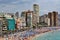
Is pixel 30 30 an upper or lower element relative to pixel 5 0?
lower

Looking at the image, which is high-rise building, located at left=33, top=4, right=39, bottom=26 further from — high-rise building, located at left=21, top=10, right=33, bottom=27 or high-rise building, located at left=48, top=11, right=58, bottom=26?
high-rise building, located at left=48, top=11, right=58, bottom=26

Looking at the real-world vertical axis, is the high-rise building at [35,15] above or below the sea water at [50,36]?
above

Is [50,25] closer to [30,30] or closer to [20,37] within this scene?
[30,30]

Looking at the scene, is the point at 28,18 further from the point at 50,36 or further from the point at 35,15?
the point at 50,36

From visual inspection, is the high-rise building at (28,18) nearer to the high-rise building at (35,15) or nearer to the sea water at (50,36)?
the high-rise building at (35,15)

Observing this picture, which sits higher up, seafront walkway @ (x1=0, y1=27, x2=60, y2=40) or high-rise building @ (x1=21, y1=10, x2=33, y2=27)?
high-rise building @ (x1=21, y1=10, x2=33, y2=27)

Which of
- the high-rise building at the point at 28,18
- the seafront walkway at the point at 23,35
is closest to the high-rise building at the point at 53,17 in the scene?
the seafront walkway at the point at 23,35

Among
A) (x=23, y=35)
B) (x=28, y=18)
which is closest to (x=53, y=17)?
(x=28, y=18)

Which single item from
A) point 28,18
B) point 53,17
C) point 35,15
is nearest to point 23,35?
point 28,18

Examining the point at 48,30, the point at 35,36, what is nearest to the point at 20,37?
the point at 35,36

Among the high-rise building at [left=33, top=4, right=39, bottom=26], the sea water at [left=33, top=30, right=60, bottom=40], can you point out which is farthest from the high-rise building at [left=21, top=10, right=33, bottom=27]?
the sea water at [left=33, top=30, right=60, bottom=40]

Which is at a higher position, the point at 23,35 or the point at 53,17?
the point at 53,17
